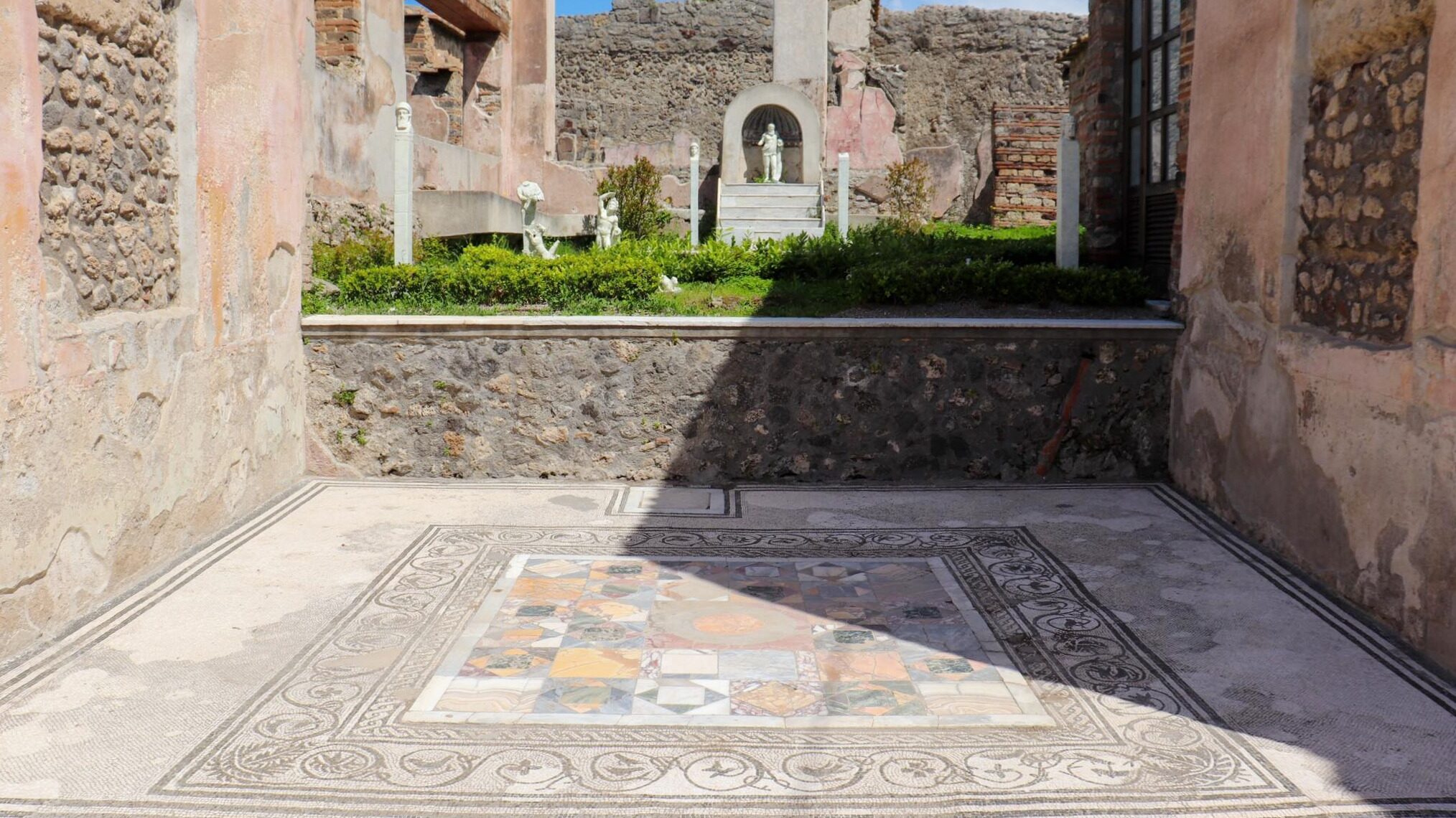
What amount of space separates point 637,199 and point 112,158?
9.75 m

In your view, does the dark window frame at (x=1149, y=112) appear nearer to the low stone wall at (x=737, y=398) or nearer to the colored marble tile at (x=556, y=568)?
the low stone wall at (x=737, y=398)

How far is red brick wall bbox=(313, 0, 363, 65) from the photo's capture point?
8.97 m

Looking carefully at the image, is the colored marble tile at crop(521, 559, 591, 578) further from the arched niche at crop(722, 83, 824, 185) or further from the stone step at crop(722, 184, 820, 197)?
the arched niche at crop(722, 83, 824, 185)

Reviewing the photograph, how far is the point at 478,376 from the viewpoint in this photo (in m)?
6.39

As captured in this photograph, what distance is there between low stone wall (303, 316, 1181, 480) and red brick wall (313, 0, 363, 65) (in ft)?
11.7

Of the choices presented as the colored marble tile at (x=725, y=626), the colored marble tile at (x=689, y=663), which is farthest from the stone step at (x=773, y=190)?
the colored marble tile at (x=689, y=663)

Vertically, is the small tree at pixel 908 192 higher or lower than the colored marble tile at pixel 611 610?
higher

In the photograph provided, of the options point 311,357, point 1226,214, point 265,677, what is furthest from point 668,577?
point 1226,214

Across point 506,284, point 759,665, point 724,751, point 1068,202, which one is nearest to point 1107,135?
point 1068,202

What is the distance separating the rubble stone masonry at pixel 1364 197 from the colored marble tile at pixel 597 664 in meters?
2.88

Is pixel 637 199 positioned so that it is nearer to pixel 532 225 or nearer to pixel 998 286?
pixel 532 225

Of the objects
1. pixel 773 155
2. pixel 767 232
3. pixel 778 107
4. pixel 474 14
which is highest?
pixel 474 14

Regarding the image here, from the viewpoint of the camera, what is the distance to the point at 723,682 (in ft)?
11.6

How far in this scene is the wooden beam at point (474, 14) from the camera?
38.0 ft
